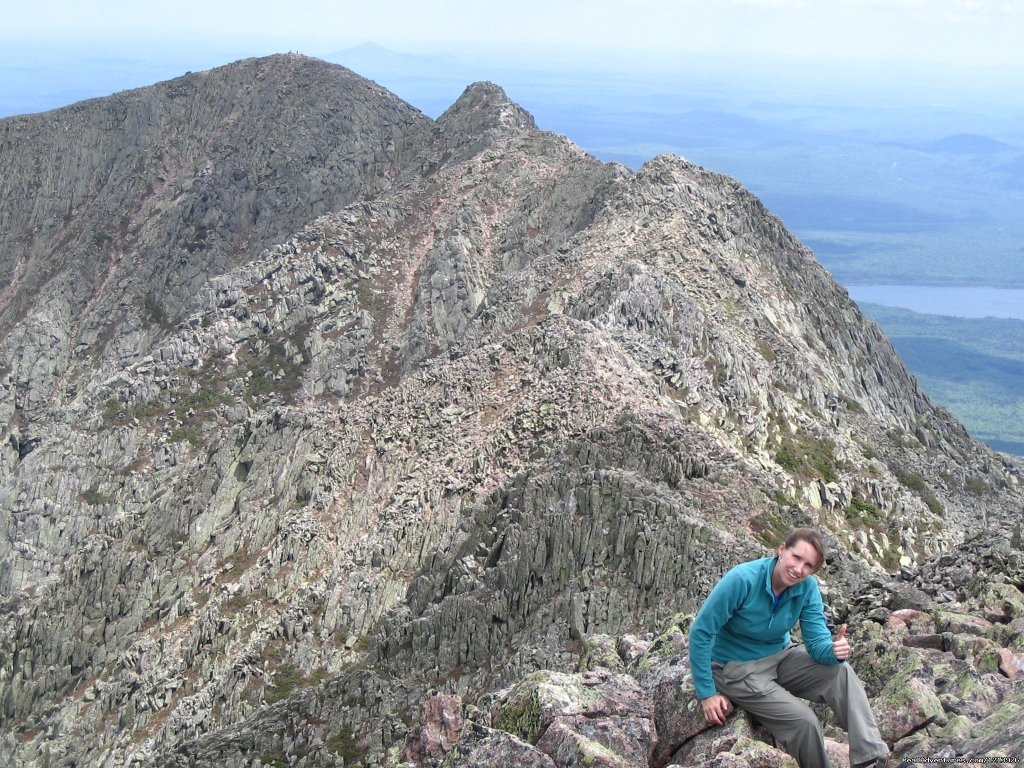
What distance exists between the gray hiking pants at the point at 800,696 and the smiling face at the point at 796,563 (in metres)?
1.61

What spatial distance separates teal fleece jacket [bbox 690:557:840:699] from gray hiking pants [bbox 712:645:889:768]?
0.66 ft

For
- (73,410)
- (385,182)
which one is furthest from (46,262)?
(73,410)

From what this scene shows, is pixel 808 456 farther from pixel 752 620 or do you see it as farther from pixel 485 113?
pixel 485 113

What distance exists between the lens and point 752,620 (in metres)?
15.2

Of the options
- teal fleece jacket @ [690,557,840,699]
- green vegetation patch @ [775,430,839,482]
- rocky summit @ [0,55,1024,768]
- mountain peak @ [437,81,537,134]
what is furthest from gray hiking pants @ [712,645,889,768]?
mountain peak @ [437,81,537,134]

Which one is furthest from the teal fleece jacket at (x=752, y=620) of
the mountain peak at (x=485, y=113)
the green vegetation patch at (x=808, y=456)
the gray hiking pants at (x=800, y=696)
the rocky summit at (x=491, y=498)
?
the mountain peak at (x=485, y=113)

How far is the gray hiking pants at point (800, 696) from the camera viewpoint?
14672 mm

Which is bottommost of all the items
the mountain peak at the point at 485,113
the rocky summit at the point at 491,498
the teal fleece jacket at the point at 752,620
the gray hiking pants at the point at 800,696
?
the rocky summit at the point at 491,498

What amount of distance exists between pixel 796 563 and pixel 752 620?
4.05 feet

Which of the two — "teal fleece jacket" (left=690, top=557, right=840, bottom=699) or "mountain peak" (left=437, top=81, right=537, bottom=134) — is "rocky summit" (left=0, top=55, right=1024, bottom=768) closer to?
"teal fleece jacket" (left=690, top=557, right=840, bottom=699)

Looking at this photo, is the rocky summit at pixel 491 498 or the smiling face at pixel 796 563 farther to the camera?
the rocky summit at pixel 491 498

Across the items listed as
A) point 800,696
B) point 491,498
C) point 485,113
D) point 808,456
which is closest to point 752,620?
point 800,696

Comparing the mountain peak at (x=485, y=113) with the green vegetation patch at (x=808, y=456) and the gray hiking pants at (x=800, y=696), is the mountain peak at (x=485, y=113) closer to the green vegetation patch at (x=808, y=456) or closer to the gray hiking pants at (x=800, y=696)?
the green vegetation patch at (x=808, y=456)

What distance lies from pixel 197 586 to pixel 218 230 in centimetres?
7449
